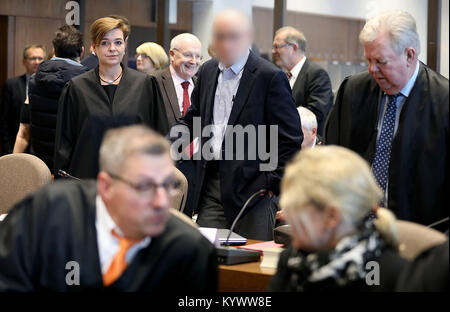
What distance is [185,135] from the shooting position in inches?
161

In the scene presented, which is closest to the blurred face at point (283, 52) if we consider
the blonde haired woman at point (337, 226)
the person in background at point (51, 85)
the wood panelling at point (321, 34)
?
the wood panelling at point (321, 34)

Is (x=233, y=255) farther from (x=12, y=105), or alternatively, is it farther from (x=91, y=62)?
(x=12, y=105)

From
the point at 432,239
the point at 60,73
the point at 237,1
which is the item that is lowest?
the point at 432,239

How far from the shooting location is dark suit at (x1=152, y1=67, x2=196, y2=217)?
16.7 feet

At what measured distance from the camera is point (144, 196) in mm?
2213

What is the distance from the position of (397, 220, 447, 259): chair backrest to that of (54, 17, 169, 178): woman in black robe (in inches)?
88.4

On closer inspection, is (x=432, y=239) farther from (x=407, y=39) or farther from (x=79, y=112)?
(x=79, y=112)

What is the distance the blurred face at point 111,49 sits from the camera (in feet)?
14.6

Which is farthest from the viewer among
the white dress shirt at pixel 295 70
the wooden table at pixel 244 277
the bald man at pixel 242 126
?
the white dress shirt at pixel 295 70

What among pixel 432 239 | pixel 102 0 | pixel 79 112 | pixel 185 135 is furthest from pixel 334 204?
pixel 102 0

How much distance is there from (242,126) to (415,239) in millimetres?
1600

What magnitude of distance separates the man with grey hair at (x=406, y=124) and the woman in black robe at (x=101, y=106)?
1591 mm

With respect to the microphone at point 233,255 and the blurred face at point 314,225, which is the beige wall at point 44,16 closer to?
the microphone at point 233,255

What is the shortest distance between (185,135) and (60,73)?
4.53ft
